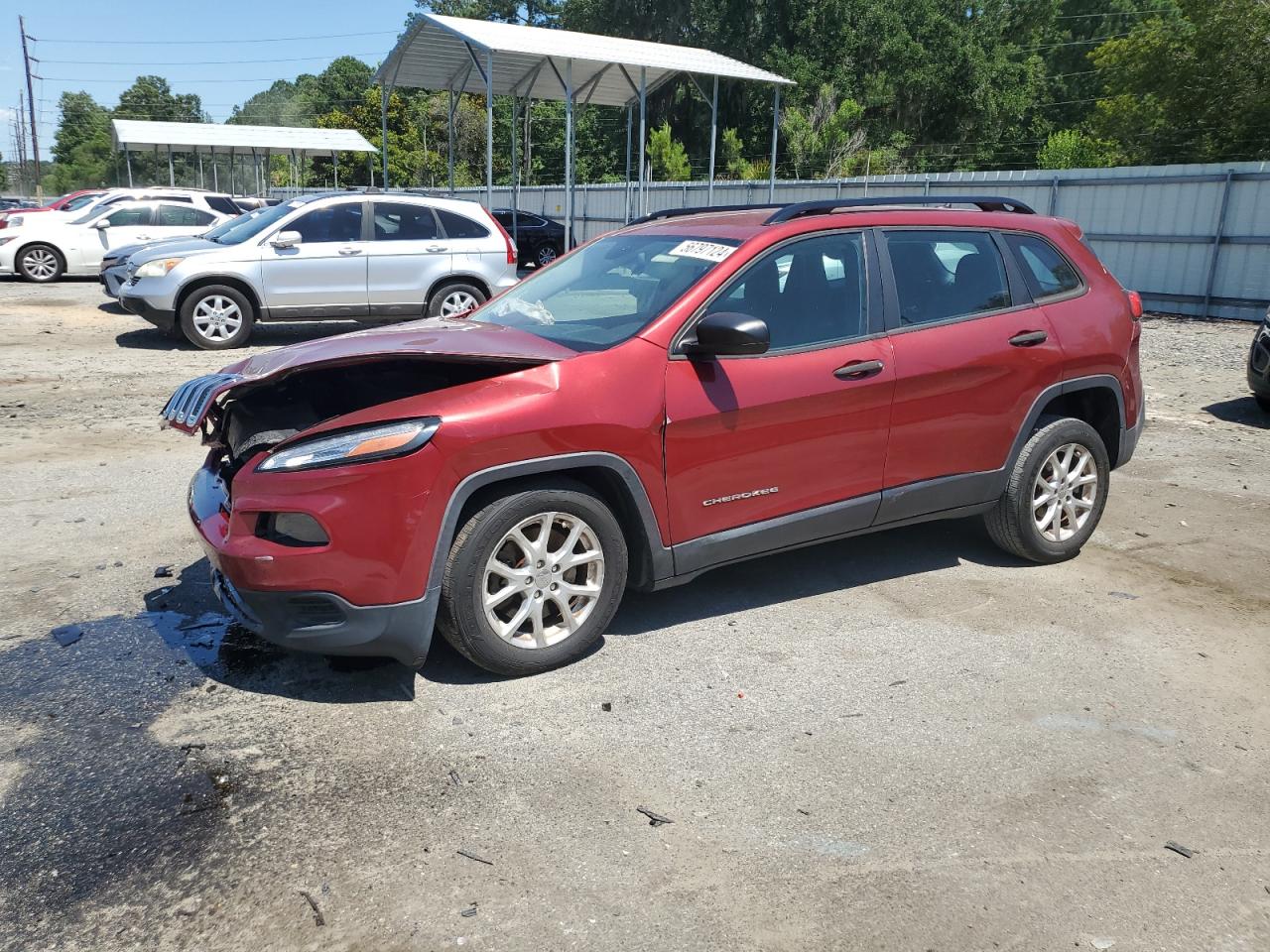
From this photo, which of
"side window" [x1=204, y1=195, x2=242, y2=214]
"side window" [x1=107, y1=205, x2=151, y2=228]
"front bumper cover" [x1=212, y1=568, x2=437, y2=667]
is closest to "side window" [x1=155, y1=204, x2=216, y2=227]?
"side window" [x1=107, y1=205, x2=151, y2=228]

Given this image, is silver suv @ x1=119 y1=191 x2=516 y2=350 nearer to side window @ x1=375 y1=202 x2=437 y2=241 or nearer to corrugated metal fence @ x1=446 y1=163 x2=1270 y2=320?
side window @ x1=375 y1=202 x2=437 y2=241

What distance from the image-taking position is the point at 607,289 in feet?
15.3

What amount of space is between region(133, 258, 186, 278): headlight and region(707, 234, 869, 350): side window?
9.37 metres

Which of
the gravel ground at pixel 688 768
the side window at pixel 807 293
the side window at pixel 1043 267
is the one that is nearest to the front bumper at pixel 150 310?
the gravel ground at pixel 688 768

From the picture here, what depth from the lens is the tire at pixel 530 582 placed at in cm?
369

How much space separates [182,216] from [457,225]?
9.67 metres

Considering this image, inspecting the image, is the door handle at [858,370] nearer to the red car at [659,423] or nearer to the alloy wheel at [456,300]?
the red car at [659,423]

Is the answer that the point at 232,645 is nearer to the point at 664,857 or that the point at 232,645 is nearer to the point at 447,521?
the point at 447,521

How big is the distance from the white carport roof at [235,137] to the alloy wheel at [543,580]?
35.5 metres

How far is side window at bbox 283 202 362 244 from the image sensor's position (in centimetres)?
1216

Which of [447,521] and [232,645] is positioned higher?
[447,521]

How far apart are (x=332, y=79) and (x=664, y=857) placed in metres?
103

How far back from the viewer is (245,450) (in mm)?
3900

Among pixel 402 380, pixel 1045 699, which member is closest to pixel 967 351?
pixel 1045 699
